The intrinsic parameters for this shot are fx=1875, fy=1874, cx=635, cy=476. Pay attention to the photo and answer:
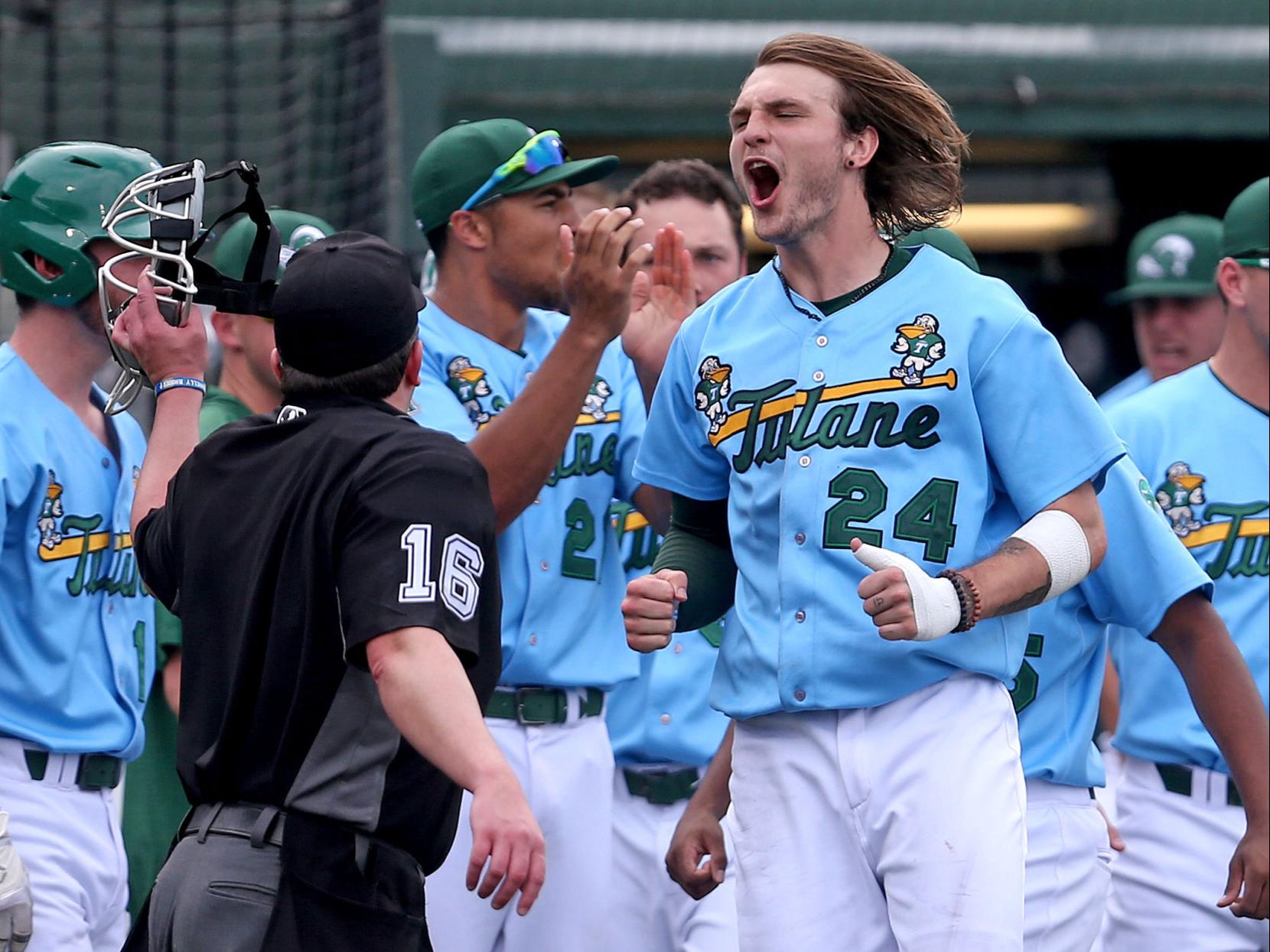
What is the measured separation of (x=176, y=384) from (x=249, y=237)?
157 centimetres

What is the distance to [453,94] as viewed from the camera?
1091cm

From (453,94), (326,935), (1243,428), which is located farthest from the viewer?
(453,94)

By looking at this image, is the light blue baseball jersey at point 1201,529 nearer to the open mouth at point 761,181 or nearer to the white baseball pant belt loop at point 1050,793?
the white baseball pant belt loop at point 1050,793

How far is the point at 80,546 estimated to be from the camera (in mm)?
4148

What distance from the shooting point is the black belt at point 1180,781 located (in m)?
4.88

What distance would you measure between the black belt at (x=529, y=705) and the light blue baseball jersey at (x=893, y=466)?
98 centimetres

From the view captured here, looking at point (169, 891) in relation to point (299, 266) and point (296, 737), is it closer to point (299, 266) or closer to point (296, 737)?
point (296, 737)

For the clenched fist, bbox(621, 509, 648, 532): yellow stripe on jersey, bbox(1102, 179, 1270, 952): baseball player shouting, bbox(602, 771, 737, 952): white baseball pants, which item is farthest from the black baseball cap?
bbox(1102, 179, 1270, 952): baseball player shouting

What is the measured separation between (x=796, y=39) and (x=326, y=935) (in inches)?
72.3

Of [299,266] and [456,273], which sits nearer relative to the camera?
[299,266]

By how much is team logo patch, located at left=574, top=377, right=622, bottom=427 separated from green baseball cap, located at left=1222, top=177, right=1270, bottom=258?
198 centimetres

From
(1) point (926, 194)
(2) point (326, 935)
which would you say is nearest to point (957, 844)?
(2) point (326, 935)

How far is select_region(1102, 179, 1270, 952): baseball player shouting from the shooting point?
4863 mm

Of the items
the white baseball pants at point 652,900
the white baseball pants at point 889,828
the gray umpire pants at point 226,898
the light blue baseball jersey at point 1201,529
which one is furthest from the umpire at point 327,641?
the light blue baseball jersey at point 1201,529
